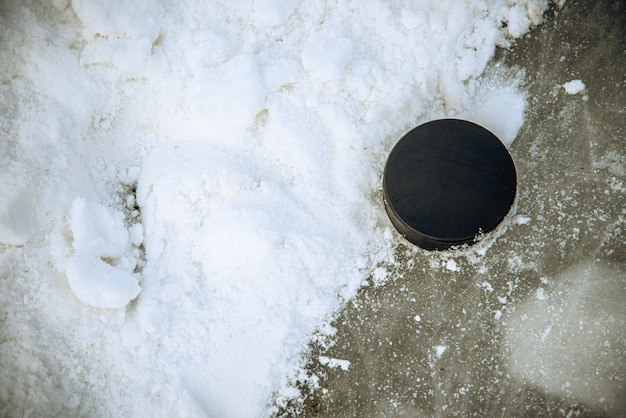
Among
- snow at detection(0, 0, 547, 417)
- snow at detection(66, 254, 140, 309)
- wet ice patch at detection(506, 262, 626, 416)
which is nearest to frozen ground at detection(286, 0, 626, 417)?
wet ice patch at detection(506, 262, 626, 416)

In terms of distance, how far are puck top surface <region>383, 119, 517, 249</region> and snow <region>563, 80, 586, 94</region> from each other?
790 millimetres

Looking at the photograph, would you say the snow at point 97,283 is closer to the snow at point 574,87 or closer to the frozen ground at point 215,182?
the frozen ground at point 215,182

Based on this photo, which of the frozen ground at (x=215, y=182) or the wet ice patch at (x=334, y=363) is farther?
the wet ice patch at (x=334, y=363)

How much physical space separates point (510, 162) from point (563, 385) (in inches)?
52.4

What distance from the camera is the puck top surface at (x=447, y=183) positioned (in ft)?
8.47

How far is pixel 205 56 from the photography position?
112 inches

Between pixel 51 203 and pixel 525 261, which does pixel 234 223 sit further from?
pixel 525 261

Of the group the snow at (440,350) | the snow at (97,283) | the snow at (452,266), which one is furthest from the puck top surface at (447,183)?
the snow at (97,283)

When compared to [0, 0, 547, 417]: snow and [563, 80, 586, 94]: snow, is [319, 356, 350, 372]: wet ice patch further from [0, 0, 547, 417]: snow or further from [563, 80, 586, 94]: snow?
[563, 80, 586, 94]: snow

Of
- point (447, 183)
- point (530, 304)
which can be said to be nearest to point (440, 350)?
point (530, 304)

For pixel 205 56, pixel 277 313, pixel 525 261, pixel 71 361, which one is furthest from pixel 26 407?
pixel 525 261

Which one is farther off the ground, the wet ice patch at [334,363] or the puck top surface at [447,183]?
the puck top surface at [447,183]

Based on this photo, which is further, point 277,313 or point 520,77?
point 520,77

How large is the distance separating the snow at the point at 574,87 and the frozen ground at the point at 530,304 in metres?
0.01
